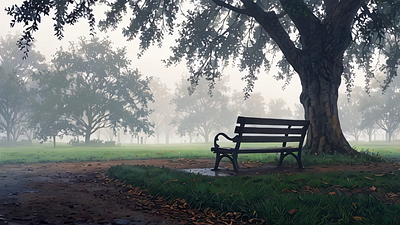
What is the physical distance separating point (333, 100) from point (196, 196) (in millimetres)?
8595

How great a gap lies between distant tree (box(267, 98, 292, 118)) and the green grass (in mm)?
73624

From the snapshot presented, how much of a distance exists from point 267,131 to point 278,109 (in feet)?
242

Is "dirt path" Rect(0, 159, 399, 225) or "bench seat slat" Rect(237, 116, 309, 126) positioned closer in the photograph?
"dirt path" Rect(0, 159, 399, 225)

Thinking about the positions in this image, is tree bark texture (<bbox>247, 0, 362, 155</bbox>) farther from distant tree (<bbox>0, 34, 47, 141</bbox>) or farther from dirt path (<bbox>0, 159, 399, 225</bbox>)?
distant tree (<bbox>0, 34, 47, 141</bbox>)

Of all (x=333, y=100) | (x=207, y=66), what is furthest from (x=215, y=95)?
(x=333, y=100)

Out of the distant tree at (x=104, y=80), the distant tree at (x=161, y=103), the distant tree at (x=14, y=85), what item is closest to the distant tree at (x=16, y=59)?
the distant tree at (x=14, y=85)

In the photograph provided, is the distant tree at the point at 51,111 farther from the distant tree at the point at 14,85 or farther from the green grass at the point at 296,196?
the green grass at the point at 296,196

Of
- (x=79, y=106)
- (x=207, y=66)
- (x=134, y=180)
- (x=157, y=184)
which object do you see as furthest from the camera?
(x=79, y=106)

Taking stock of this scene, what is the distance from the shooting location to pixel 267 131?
7.93 metres

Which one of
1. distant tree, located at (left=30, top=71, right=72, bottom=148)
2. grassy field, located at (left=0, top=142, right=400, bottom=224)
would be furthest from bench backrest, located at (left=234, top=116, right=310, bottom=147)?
distant tree, located at (left=30, top=71, right=72, bottom=148)

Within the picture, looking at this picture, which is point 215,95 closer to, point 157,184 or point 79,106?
point 79,106

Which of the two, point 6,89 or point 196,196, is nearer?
point 196,196

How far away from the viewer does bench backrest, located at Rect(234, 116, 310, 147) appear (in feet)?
24.3

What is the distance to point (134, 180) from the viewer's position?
6.96 metres
